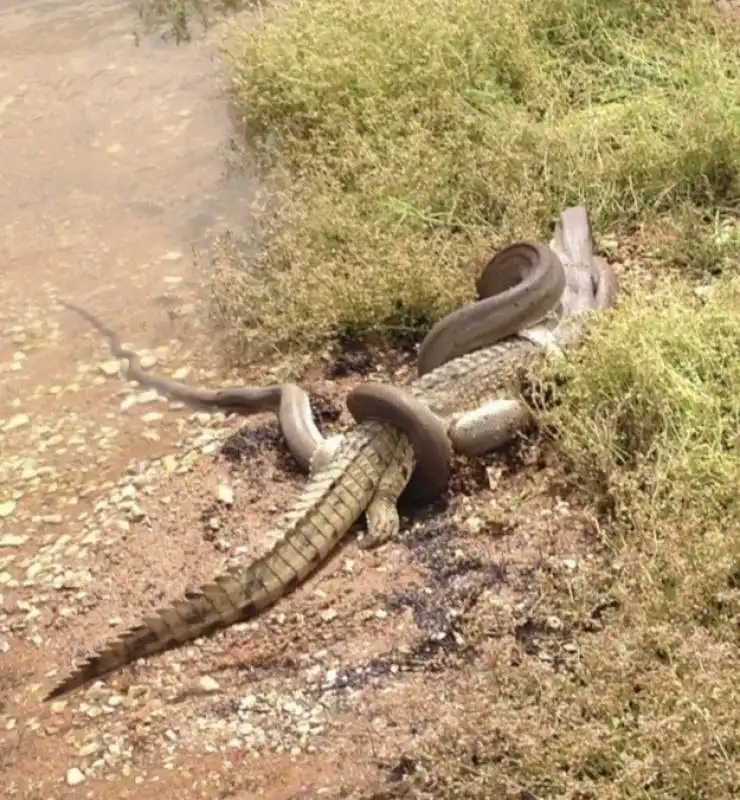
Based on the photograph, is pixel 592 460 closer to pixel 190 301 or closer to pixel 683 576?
pixel 683 576

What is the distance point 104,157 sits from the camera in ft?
28.3

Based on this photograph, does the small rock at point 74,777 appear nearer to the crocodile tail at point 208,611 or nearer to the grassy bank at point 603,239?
the crocodile tail at point 208,611

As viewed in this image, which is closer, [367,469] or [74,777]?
[74,777]

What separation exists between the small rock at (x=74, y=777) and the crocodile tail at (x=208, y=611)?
39 centimetres

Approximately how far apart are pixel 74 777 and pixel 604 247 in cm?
373

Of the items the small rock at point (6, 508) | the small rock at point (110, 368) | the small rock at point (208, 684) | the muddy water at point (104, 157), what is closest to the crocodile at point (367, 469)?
the small rock at point (208, 684)

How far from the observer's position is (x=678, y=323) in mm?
5203

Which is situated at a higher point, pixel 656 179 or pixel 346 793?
pixel 656 179

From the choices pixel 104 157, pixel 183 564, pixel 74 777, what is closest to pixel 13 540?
pixel 183 564

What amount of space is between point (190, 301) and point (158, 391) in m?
0.85

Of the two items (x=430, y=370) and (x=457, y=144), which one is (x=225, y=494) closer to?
(x=430, y=370)

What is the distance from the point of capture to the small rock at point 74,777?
425cm

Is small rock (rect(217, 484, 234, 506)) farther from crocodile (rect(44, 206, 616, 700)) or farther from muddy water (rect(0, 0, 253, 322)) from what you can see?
muddy water (rect(0, 0, 253, 322))

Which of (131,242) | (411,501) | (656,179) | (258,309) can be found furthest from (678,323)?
(131,242)
